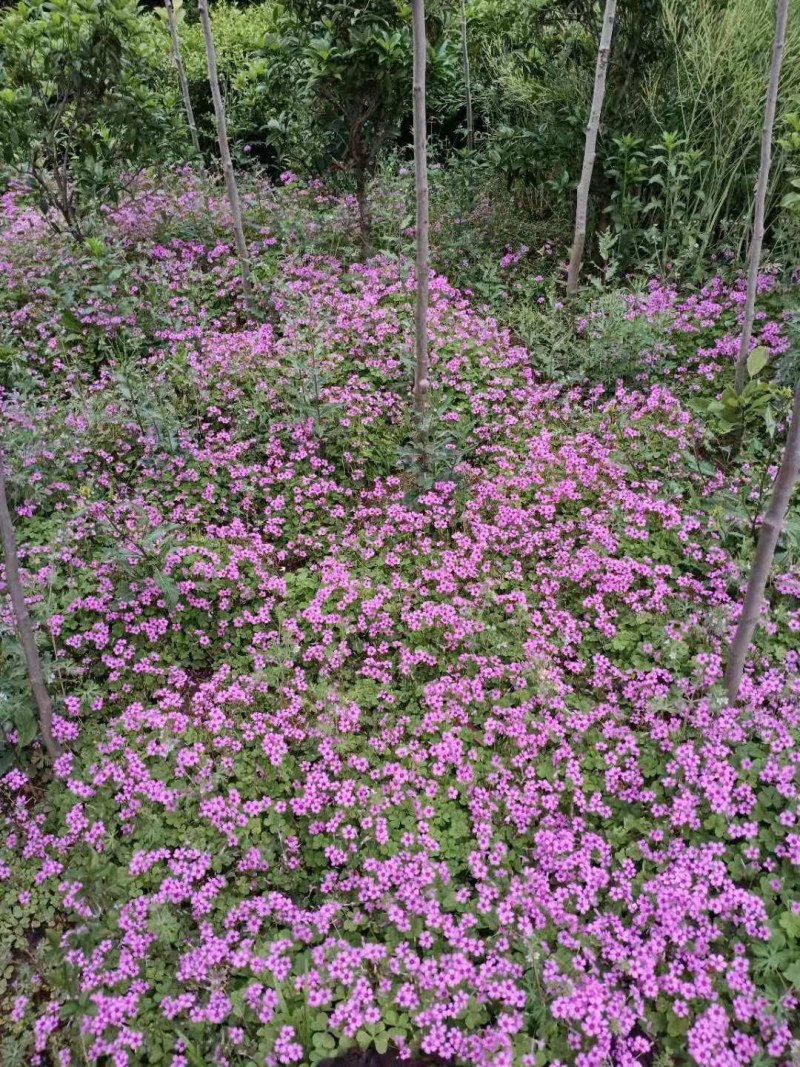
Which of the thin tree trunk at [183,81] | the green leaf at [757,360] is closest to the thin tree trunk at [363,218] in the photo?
the thin tree trunk at [183,81]

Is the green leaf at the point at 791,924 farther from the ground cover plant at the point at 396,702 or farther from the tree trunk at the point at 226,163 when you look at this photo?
the tree trunk at the point at 226,163

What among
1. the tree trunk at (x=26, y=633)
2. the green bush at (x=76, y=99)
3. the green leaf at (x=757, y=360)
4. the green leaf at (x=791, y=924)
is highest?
the green bush at (x=76, y=99)

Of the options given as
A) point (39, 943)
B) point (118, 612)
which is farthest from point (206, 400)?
point (39, 943)

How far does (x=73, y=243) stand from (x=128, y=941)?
601cm

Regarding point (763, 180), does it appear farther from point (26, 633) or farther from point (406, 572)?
point (26, 633)

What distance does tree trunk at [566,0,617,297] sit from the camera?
5113 mm

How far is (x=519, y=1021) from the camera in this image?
2295 millimetres

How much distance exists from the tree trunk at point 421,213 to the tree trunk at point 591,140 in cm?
164

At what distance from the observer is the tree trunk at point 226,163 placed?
523 centimetres

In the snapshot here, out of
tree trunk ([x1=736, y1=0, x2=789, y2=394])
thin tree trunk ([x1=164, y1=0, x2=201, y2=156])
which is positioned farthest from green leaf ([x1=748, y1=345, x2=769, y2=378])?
thin tree trunk ([x1=164, y1=0, x2=201, y2=156])

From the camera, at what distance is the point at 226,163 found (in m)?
5.55

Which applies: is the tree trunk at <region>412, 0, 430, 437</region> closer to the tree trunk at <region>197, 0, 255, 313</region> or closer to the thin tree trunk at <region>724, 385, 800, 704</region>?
the tree trunk at <region>197, 0, 255, 313</region>

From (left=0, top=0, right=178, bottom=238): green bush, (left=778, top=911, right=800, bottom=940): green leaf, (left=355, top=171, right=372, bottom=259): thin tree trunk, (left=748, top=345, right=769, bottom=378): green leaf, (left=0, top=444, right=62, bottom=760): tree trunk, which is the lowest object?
(left=778, top=911, right=800, bottom=940): green leaf

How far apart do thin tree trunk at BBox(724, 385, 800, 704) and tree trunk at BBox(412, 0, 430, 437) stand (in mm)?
2059
